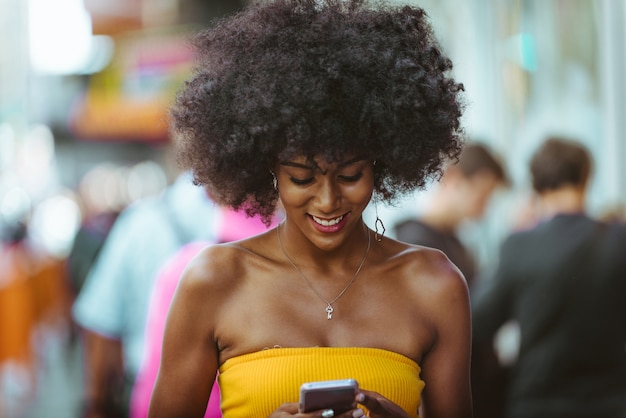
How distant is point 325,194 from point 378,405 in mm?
515

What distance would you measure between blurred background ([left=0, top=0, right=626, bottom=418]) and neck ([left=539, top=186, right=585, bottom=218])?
63 centimetres

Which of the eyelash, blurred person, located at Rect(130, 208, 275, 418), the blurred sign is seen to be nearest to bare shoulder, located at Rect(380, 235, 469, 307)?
the eyelash

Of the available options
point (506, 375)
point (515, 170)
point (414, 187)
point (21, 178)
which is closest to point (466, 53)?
point (515, 170)

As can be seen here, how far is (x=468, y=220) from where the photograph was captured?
15.8 feet

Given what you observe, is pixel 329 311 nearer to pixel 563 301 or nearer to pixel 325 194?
pixel 325 194

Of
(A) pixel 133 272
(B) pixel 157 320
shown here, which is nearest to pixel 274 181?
(B) pixel 157 320

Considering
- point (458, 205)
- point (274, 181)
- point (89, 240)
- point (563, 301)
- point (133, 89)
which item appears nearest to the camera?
point (274, 181)

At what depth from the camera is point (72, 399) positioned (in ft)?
29.5

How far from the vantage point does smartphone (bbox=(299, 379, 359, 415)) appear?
202cm

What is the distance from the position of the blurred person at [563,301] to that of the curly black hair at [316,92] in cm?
184

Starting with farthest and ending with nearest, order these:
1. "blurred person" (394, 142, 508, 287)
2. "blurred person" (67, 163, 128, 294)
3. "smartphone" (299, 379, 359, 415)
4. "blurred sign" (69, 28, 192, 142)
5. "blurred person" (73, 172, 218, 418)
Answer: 1. "blurred sign" (69, 28, 192, 142)
2. "blurred person" (67, 163, 128, 294)
3. "blurred person" (394, 142, 508, 287)
4. "blurred person" (73, 172, 218, 418)
5. "smartphone" (299, 379, 359, 415)

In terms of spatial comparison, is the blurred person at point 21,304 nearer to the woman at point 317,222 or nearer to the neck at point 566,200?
the neck at point 566,200

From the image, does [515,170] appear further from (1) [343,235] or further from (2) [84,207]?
(1) [343,235]

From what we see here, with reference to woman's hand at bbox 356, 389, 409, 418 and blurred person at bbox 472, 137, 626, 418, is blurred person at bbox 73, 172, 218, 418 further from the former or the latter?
woman's hand at bbox 356, 389, 409, 418
